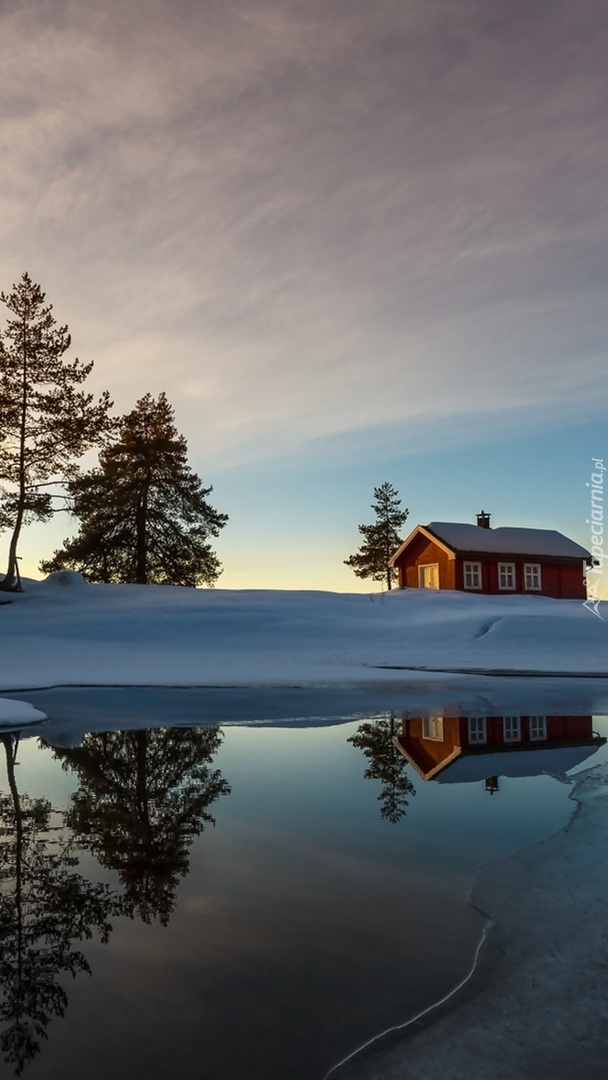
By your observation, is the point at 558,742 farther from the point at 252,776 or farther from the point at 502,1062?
the point at 502,1062

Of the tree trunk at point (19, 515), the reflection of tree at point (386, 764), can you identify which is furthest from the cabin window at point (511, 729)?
the tree trunk at point (19, 515)

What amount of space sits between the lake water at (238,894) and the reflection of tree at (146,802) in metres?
0.03

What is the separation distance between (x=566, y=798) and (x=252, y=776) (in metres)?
3.74

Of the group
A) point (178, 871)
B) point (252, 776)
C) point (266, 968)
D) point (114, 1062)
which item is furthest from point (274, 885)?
point (252, 776)

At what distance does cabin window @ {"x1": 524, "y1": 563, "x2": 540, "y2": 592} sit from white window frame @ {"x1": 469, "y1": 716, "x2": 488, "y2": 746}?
31857mm

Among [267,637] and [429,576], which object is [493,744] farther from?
[429,576]

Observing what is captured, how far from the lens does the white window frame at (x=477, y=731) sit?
12100 mm

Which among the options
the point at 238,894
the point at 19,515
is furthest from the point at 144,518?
the point at 238,894

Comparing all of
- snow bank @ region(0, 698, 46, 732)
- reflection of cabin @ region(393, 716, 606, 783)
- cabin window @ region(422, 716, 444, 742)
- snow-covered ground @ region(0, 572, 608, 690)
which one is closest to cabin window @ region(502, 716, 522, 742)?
reflection of cabin @ region(393, 716, 606, 783)

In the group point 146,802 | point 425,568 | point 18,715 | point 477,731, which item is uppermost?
point 425,568

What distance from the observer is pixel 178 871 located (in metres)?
6.14

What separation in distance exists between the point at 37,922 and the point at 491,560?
4025cm

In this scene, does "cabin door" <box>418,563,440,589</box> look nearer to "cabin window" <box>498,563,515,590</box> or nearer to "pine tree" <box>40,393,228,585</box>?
"cabin window" <box>498,563,515,590</box>

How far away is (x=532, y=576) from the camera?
44875 mm
